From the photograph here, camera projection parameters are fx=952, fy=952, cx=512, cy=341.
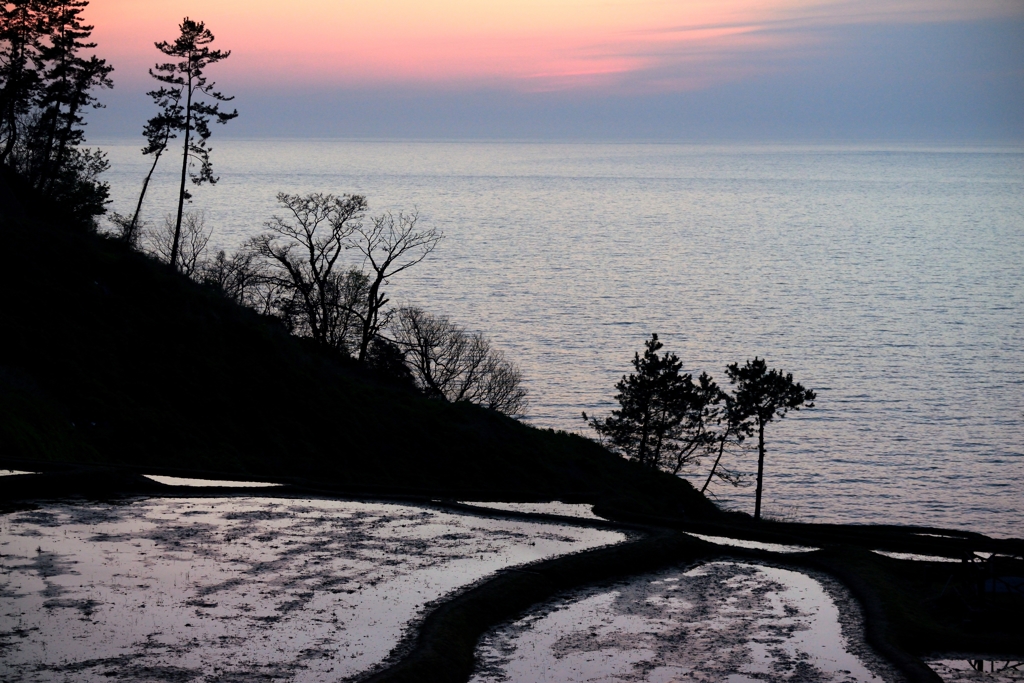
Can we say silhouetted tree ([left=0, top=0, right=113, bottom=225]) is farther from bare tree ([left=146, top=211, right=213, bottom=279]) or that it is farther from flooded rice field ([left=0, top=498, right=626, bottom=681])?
flooded rice field ([left=0, top=498, right=626, bottom=681])

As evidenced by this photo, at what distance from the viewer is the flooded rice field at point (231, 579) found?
57.8 feet

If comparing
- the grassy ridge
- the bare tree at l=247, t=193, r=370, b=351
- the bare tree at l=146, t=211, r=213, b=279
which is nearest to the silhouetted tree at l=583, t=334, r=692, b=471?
the grassy ridge

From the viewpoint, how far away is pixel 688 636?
21391mm

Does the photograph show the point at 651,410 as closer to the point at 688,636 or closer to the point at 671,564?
the point at 671,564

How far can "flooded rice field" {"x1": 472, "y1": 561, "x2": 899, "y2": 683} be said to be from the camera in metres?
19.2

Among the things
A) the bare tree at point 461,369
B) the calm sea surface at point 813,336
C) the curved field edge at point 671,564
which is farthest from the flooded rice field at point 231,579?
the bare tree at point 461,369

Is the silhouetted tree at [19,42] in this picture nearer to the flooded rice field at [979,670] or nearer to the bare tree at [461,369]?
the bare tree at [461,369]

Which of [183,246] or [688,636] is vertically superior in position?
Answer: [183,246]

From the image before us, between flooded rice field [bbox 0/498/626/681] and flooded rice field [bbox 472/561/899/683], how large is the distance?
263 centimetres

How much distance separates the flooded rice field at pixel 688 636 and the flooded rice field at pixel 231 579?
2.63 m

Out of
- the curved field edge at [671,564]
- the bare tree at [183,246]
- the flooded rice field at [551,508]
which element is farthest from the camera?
the bare tree at [183,246]

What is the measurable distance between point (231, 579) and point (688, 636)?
421 inches

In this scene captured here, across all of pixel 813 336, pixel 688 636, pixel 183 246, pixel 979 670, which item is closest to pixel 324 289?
pixel 183 246

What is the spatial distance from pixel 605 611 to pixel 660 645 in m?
2.86
